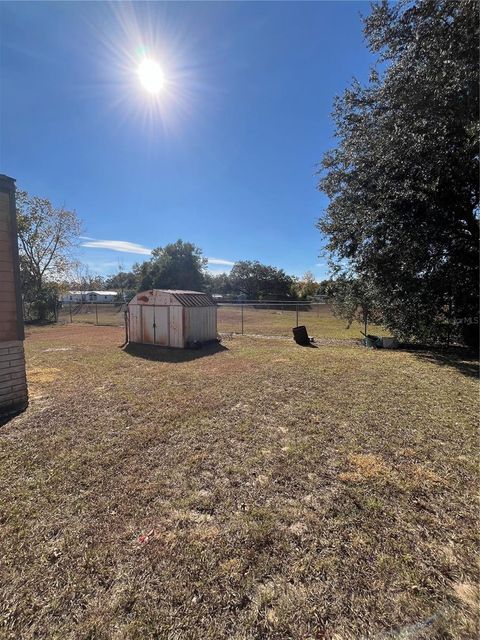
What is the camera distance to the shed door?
1138cm

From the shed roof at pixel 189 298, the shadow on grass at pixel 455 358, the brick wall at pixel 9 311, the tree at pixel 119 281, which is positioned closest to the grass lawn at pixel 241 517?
the brick wall at pixel 9 311

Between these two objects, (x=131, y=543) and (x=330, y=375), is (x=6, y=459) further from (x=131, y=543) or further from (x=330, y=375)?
(x=330, y=375)

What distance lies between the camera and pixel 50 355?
9562 millimetres

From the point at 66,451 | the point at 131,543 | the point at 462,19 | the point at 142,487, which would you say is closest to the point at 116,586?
the point at 131,543

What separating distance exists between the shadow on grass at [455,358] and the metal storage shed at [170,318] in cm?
765

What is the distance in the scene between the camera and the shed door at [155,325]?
11.4 metres

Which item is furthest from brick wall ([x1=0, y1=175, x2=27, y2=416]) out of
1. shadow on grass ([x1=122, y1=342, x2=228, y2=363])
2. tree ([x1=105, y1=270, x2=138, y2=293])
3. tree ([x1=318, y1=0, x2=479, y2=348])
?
tree ([x1=105, y1=270, x2=138, y2=293])

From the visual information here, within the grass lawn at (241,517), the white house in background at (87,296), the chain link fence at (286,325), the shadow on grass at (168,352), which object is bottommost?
the grass lawn at (241,517)

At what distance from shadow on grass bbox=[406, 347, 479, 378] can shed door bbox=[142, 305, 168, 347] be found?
28.8 feet

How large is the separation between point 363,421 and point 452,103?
7251 mm

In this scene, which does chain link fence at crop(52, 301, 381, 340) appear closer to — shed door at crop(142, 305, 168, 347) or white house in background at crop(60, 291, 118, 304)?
shed door at crop(142, 305, 168, 347)

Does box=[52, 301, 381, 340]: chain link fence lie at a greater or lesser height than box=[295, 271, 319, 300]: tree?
lesser

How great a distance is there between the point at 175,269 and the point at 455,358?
1410 inches

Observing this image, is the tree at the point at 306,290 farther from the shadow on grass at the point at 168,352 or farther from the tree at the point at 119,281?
the tree at the point at 119,281
